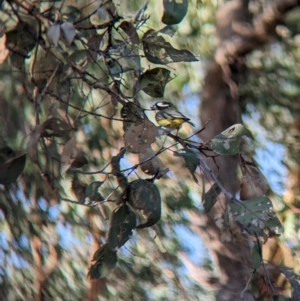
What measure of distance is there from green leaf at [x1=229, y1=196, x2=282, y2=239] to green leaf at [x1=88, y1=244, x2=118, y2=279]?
0.22 metres

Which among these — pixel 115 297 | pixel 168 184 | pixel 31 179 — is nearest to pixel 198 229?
pixel 168 184

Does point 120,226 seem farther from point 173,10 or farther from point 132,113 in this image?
point 173,10

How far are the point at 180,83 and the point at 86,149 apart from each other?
0.46 m

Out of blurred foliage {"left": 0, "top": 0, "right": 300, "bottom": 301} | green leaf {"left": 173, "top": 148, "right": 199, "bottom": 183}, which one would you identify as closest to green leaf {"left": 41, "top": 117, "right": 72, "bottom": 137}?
green leaf {"left": 173, "top": 148, "right": 199, "bottom": 183}

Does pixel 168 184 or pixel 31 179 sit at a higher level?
pixel 31 179

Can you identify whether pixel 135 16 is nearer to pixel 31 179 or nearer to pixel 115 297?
pixel 31 179

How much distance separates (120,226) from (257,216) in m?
0.23

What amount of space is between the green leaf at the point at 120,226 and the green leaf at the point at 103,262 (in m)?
0.04

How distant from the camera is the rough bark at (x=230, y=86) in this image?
7.59 ft

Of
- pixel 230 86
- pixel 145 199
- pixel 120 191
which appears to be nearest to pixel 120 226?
pixel 145 199

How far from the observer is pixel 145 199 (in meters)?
1.09

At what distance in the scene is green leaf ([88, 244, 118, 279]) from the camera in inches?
44.8

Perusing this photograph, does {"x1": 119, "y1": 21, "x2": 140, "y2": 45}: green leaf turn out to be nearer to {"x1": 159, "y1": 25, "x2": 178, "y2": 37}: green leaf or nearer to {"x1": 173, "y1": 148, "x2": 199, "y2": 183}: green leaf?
{"x1": 159, "y1": 25, "x2": 178, "y2": 37}: green leaf

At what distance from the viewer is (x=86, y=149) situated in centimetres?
235
